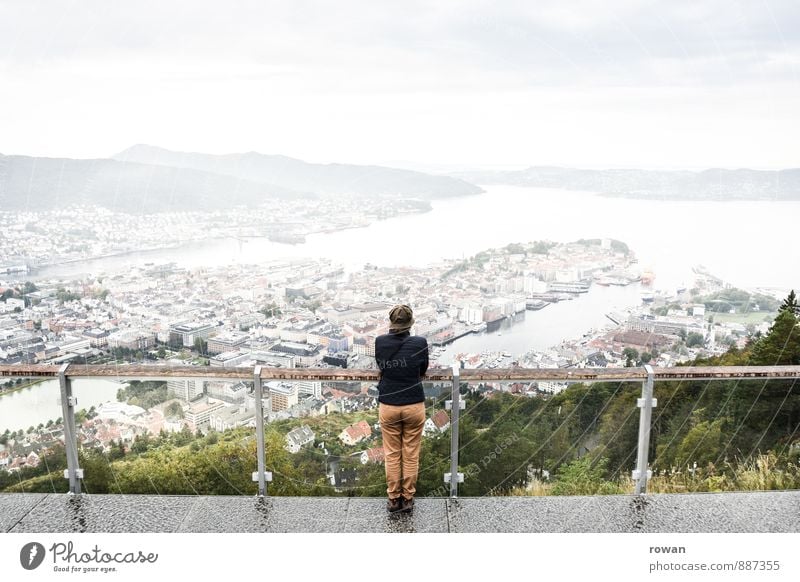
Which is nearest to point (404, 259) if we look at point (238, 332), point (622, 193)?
point (238, 332)

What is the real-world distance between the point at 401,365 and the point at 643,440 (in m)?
1.60

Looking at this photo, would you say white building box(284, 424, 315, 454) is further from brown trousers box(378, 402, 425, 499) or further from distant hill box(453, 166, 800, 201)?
Result: distant hill box(453, 166, 800, 201)

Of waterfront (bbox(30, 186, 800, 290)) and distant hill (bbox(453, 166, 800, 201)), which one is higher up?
distant hill (bbox(453, 166, 800, 201))

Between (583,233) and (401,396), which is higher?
(583,233)

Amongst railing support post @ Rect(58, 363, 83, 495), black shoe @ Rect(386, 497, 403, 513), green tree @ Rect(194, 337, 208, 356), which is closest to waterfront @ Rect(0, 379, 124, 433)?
railing support post @ Rect(58, 363, 83, 495)

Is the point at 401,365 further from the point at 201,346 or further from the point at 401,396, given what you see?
the point at 201,346

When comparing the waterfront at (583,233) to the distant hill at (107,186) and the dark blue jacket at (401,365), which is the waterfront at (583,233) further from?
the dark blue jacket at (401,365)

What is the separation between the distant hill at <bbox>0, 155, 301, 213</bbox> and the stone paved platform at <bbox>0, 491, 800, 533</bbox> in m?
→ 2.87

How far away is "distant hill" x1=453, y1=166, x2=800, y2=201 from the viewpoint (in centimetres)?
609

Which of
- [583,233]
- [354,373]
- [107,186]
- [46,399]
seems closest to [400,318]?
[354,373]

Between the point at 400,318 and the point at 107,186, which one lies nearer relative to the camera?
the point at 400,318

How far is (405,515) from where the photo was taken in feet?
10.0

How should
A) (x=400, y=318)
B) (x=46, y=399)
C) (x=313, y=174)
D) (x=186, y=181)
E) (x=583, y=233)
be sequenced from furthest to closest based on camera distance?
(x=583, y=233)
(x=313, y=174)
(x=186, y=181)
(x=46, y=399)
(x=400, y=318)

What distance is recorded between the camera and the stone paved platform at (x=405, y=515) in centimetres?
296
